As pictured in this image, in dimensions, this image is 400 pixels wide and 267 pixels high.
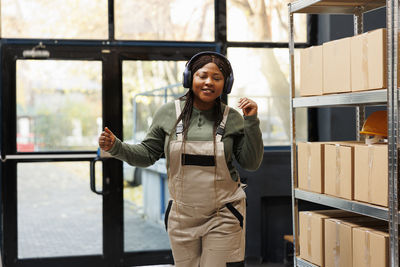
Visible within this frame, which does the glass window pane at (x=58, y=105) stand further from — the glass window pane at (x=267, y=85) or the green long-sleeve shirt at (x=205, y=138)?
the green long-sleeve shirt at (x=205, y=138)

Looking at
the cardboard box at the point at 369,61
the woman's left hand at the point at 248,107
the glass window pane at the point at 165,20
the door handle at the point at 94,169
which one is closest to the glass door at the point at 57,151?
the door handle at the point at 94,169

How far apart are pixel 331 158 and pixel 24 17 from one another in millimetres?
3094

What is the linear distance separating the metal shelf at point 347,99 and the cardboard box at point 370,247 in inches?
24.0

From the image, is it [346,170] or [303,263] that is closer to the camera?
[346,170]

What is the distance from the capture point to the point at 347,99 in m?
2.83

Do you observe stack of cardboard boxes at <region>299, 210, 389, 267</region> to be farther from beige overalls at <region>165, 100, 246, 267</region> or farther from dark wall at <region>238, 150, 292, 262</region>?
dark wall at <region>238, 150, 292, 262</region>

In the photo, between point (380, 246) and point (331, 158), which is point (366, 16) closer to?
point (331, 158)

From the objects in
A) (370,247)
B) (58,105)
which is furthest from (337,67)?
(58,105)

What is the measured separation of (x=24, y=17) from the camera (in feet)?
16.1

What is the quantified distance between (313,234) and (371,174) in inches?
24.8

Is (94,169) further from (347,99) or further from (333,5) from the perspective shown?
(347,99)

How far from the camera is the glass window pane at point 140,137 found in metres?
5.04

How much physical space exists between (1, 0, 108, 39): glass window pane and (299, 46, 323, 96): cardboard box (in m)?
2.28

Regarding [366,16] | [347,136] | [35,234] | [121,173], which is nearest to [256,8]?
[366,16]
